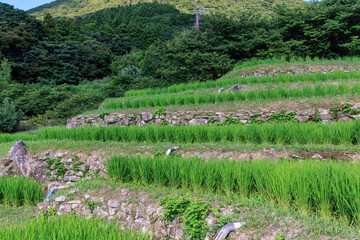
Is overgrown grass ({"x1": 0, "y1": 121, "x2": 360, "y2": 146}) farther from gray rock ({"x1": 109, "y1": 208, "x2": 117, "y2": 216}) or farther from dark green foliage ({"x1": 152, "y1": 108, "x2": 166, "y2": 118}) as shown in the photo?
gray rock ({"x1": 109, "y1": 208, "x2": 117, "y2": 216})

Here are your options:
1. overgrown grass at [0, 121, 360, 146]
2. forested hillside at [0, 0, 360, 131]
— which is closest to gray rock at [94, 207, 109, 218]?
overgrown grass at [0, 121, 360, 146]

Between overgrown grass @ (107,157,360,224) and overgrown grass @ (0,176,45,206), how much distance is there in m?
1.91

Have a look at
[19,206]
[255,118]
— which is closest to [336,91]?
[255,118]

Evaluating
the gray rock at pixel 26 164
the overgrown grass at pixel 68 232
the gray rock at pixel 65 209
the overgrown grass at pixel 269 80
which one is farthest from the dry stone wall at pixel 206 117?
the overgrown grass at pixel 68 232

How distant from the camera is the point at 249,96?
8.23 meters

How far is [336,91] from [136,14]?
160ft

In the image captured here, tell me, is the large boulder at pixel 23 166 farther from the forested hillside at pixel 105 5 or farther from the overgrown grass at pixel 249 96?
the forested hillside at pixel 105 5

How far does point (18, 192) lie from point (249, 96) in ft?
22.3

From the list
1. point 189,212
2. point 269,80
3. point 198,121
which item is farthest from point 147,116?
point 189,212

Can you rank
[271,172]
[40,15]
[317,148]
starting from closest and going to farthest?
[271,172], [317,148], [40,15]

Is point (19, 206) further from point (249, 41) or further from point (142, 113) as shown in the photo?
point (249, 41)

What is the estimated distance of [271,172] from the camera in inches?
112

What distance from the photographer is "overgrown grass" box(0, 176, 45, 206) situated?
182 inches

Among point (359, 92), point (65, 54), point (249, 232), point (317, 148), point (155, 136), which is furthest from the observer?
point (65, 54)
